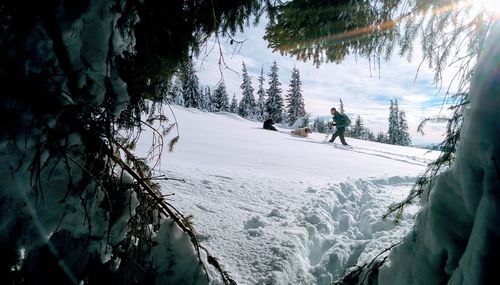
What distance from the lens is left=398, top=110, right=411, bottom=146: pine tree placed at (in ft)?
236

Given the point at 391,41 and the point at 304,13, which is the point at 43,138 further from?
the point at 391,41

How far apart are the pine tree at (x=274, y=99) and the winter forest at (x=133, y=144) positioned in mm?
52016

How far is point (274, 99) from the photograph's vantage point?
55344 millimetres

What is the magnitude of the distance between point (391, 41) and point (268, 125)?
17840mm

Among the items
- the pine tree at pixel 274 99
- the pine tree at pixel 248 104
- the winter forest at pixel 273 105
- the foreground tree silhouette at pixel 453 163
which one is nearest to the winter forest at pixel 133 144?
the foreground tree silhouette at pixel 453 163

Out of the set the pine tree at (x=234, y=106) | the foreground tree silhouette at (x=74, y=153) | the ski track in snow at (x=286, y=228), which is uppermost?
the pine tree at (x=234, y=106)

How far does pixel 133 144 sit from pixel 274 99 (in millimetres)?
53539

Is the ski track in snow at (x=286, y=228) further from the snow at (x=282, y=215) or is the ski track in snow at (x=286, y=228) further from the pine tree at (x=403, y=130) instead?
the pine tree at (x=403, y=130)

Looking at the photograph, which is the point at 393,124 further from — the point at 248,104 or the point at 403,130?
the point at 248,104

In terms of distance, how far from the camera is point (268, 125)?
21.2 m

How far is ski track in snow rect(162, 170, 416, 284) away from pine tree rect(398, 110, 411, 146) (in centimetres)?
7437

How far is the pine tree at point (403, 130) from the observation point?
72.0m

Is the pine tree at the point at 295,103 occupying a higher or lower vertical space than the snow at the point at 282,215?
higher

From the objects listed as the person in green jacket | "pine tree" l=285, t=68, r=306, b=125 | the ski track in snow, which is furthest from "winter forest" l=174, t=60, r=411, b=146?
the ski track in snow
